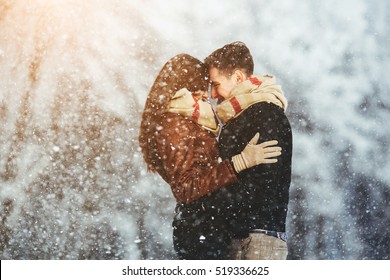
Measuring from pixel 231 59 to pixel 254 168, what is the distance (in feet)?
1.96

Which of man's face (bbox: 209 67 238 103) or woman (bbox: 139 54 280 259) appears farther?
man's face (bbox: 209 67 238 103)

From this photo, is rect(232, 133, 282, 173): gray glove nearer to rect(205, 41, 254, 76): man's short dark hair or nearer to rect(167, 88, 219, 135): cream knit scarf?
rect(167, 88, 219, 135): cream knit scarf

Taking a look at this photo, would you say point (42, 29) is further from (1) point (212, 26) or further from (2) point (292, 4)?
(2) point (292, 4)

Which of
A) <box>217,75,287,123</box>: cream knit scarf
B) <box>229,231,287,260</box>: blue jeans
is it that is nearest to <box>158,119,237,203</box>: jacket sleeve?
<box>217,75,287,123</box>: cream knit scarf

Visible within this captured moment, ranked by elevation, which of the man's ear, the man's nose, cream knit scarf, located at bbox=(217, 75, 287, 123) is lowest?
cream knit scarf, located at bbox=(217, 75, 287, 123)

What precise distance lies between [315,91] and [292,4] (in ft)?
1.57

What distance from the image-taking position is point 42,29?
99.4 inches

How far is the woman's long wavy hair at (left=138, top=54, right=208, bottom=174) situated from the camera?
239 cm

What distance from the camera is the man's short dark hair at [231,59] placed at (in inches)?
95.6

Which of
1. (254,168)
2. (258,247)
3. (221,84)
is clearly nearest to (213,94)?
(221,84)

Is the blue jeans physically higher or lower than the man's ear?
lower

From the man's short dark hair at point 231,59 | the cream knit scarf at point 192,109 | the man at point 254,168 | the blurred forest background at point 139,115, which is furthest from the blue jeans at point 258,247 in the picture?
the man's short dark hair at point 231,59

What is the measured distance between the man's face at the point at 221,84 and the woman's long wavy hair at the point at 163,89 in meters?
0.04

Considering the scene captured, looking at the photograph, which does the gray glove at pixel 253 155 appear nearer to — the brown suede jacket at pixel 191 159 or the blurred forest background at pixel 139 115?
the brown suede jacket at pixel 191 159
